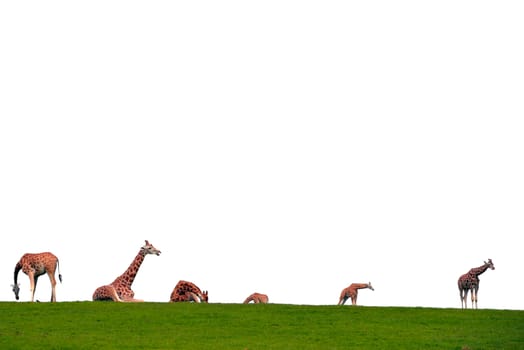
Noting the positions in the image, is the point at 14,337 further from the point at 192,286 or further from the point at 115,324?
the point at 192,286

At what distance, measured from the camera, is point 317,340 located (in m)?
30.7

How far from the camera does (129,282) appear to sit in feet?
138

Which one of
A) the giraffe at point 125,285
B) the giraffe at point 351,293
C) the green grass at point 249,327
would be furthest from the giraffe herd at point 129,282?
the giraffe at point 351,293

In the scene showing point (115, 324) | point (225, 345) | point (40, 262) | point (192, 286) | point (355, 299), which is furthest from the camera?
point (355, 299)

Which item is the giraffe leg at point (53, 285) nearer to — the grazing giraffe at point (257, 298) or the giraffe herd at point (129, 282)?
the giraffe herd at point (129, 282)

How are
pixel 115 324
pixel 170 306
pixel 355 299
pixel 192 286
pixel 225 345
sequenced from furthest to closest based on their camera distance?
pixel 355 299 → pixel 192 286 → pixel 170 306 → pixel 115 324 → pixel 225 345

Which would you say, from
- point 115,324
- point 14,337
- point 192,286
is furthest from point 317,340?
point 192,286

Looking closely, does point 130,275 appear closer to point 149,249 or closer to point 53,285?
point 149,249

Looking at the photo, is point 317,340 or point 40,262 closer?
point 317,340

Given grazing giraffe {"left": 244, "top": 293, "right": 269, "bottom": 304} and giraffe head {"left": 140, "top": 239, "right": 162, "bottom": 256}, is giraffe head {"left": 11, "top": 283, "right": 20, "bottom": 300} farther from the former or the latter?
grazing giraffe {"left": 244, "top": 293, "right": 269, "bottom": 304}

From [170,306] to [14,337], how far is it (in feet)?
23.2

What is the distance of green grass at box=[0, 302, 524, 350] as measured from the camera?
29.8 metres

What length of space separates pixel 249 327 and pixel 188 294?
960cm

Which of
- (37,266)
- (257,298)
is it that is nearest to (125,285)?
(37,266)
